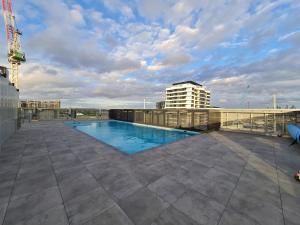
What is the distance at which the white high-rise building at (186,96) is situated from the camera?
7294 centimetres

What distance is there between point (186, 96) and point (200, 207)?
244ft

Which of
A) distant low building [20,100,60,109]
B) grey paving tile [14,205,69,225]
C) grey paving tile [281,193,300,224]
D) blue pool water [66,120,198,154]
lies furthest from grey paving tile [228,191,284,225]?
distant low building [20,100,60,109]

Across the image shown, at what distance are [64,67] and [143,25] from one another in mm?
19312

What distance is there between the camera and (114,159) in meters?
5.33

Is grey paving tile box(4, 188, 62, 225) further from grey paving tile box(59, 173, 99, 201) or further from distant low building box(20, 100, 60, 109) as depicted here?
distant low building box(20, 100, 60, 109)

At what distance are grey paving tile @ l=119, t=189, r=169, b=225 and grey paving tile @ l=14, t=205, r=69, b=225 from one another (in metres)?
1.03

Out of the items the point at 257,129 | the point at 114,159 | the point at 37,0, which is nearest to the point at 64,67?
the point at 37,0

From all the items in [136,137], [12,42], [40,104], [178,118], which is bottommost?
[136,137]

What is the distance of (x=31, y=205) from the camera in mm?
2682

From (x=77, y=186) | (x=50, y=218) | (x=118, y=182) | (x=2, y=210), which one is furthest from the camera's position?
(x=118, y=182)

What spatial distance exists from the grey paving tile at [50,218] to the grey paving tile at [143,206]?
1.03m

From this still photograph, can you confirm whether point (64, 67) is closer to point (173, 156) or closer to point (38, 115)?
point (38, 115)

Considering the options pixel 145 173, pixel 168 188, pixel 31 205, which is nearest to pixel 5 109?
pixel 31 205

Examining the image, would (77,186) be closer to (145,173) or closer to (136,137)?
(145,173)
